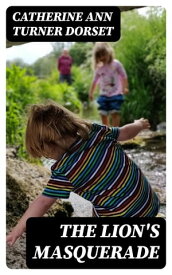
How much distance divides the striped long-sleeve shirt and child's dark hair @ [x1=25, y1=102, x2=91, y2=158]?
0.09 feet

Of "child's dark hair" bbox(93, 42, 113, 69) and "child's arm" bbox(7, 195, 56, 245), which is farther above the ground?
"child's dark hair" bbox(93, 42, 113, 69)

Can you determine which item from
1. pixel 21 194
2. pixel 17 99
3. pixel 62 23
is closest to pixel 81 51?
pixel 62 23

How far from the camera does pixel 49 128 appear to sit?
1188mm

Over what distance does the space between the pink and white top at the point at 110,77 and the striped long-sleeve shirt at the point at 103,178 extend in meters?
0.45

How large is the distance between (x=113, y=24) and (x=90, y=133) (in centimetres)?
28

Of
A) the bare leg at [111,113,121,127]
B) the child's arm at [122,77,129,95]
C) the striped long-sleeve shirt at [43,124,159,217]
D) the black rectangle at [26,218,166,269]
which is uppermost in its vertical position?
the child's arm at [122,77,129,95]

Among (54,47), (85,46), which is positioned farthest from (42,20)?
(85,46)

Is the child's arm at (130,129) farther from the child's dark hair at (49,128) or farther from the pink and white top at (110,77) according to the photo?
the pink and white top at (110,77)

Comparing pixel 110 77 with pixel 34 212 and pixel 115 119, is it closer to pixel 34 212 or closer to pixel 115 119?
pixel 115 119

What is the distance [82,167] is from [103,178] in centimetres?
6

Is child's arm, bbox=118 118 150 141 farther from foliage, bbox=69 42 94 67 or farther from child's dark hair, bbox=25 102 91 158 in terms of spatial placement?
foliage, bbox=69 42 94 67

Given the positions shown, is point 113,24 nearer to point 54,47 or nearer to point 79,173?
point 54,47

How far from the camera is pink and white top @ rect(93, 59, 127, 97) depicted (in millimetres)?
1688

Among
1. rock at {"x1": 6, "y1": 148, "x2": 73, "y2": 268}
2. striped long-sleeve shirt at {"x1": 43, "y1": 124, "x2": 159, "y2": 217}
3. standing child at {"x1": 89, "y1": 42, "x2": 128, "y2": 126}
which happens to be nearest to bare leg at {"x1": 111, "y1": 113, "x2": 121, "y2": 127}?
standing child at {"x1": 89, "y1": 42, "x2": 128, "y2": 126}
